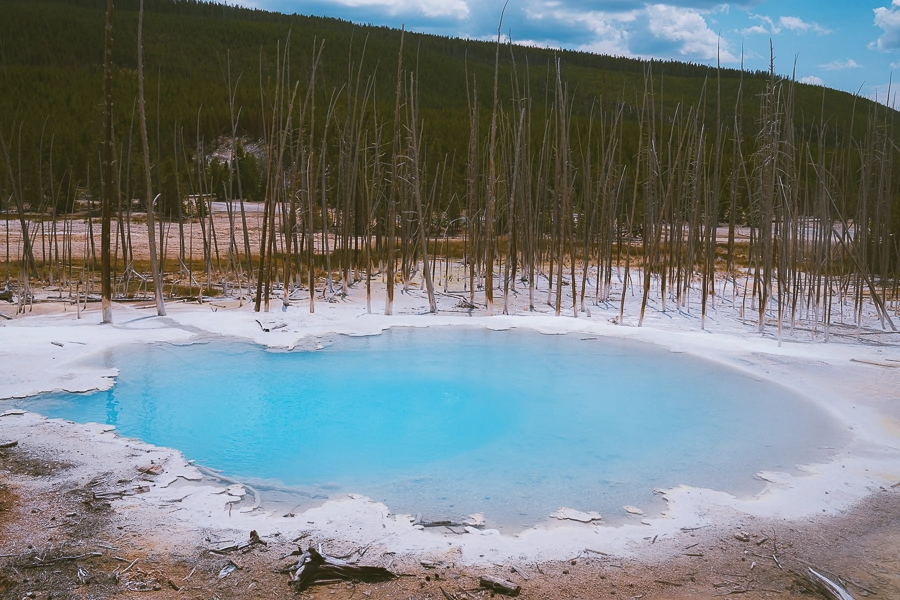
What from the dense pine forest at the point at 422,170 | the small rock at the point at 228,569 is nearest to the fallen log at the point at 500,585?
the small rock at the point at 228,569

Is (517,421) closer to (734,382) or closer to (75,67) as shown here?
(734,382)

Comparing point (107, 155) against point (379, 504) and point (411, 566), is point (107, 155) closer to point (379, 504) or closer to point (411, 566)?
point (379, 504)

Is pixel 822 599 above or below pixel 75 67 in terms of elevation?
below

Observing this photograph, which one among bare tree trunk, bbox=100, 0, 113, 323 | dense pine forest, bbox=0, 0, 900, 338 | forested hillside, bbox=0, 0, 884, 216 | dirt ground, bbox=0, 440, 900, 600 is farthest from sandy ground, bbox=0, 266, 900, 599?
forested hillside, bbox=0, 0, 884, 216

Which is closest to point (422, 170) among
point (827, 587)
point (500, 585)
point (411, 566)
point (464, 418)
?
point (464, 418)

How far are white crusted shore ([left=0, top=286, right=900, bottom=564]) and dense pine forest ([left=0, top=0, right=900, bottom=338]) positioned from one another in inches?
24.5

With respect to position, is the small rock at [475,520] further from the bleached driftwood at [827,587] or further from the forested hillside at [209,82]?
the forested hillside at [209,82]

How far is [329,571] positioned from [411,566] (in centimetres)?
30

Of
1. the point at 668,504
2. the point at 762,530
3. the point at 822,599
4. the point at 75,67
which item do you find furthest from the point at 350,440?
the point at 75,67

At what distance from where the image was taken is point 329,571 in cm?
259

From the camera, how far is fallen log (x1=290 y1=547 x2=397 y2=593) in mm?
2549

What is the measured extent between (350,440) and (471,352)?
2415 millimetres

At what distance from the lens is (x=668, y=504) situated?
11.1 feet

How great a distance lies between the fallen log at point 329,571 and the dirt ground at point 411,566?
3cm
